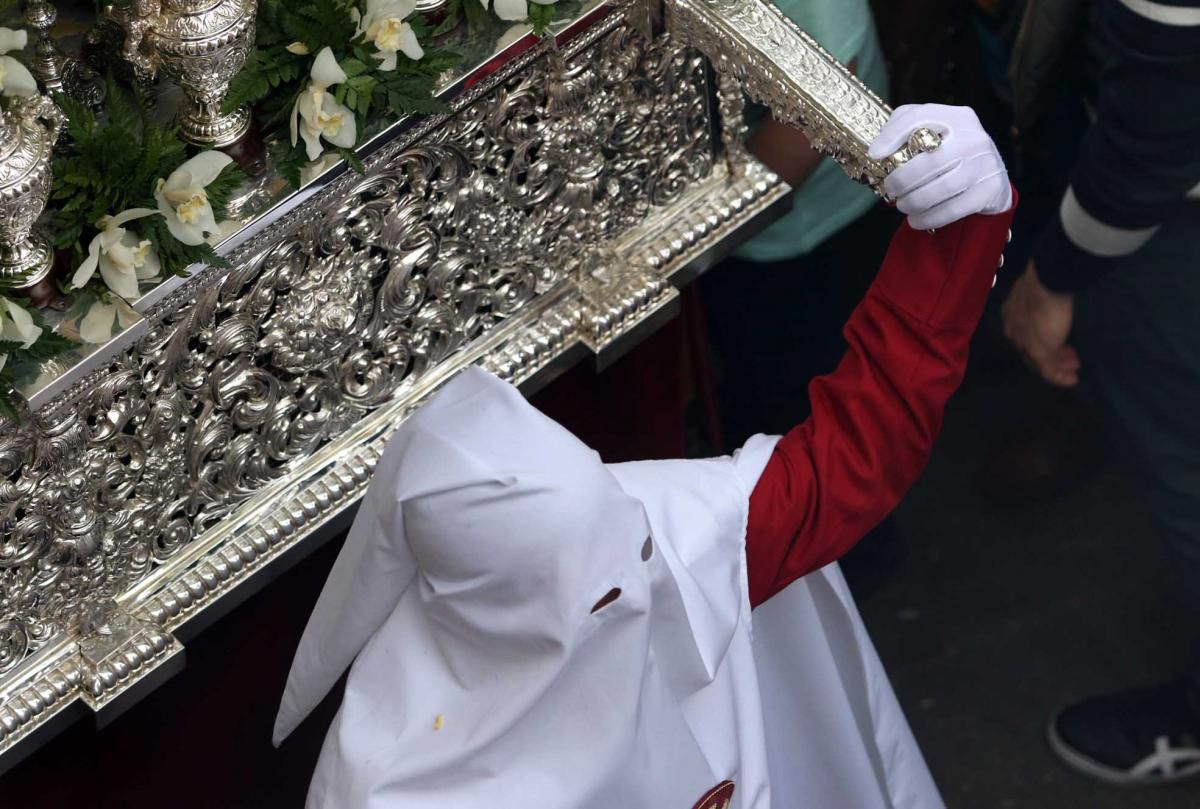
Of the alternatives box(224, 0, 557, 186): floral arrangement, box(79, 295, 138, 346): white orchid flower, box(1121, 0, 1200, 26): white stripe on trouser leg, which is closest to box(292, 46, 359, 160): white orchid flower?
box(224, 0, 557, 186): floral arrangement

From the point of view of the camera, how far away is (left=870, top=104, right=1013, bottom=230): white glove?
4.88ft

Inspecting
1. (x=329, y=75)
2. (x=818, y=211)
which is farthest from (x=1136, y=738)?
(x=329, y=75)

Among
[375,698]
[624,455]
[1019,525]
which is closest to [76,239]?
[375,698]

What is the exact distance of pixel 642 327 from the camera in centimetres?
197

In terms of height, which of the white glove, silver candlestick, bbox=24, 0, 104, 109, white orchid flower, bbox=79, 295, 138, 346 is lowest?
white orchid flower, bbox=79, 295, 138, 346

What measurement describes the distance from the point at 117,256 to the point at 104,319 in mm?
58

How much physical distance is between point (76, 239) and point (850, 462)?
2.30 feet

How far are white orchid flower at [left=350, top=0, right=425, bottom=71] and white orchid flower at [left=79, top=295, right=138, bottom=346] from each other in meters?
0.33

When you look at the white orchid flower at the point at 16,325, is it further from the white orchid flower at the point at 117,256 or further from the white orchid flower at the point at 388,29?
the white orchid flower at the point at 388,29

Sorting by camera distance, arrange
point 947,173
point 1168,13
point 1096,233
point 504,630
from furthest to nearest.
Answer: point 1096,233
point 1168,13
point 947,173
point 504,630

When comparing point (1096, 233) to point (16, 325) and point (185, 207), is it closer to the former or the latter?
point (185, 207)

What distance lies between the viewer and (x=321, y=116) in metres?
1.65

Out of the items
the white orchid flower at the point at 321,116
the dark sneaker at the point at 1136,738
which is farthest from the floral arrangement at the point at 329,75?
the dark sneaker at the point at 1136,738

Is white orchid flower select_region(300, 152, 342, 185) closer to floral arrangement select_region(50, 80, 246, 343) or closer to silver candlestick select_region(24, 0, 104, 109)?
floral arrangement select_region(50, 80, 246, 343)
